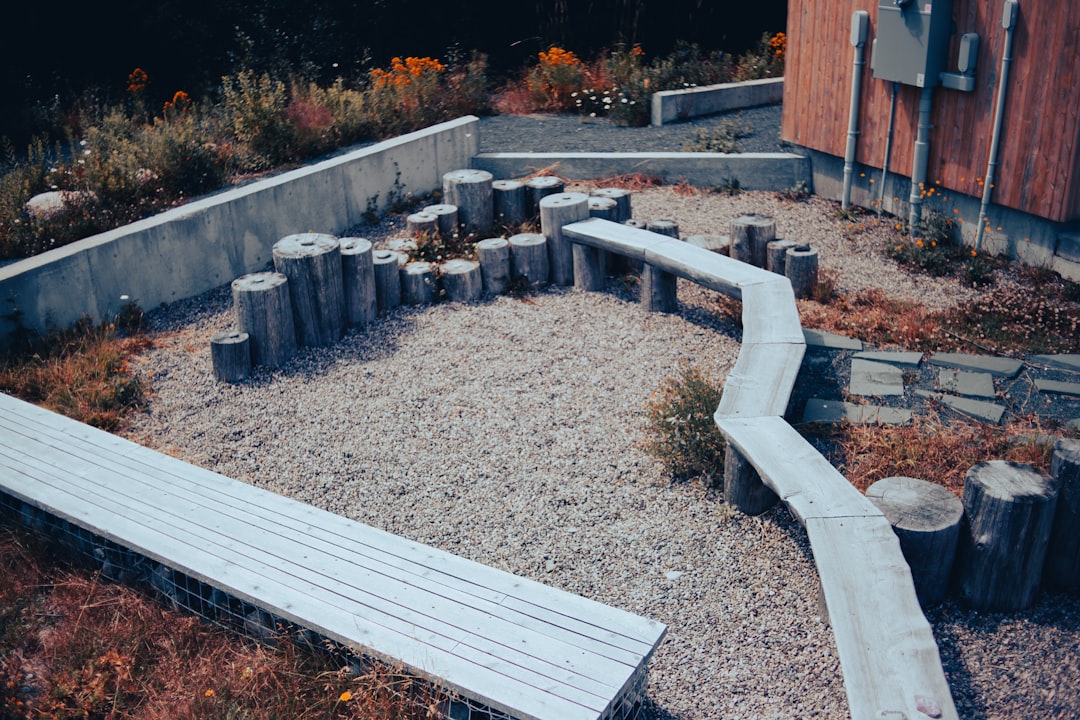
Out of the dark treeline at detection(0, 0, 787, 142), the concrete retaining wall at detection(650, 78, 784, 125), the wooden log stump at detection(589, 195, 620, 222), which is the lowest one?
the wooden log stump at detection(589, 195, 620, 222)

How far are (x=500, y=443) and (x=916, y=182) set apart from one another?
4.55 meters

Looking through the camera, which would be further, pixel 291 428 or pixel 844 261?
pixel 844 261

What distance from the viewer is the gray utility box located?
743 centimetres

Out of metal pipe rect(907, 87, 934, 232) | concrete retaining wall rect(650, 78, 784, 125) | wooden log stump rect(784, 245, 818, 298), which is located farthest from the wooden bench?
concrete retaining wall rect(650, 78, 784, 125)

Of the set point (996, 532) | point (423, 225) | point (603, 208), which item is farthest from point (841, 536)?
point (423, 225)

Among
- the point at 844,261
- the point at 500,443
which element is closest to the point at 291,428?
the point at 500,443

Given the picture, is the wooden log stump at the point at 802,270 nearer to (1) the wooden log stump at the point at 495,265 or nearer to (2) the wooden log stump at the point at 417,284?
(1) the wooden log stump at the point at 495,265

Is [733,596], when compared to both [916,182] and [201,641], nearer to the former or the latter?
[201,641]

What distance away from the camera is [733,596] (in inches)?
164

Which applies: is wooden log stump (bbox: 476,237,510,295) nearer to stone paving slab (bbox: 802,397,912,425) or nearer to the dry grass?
stone paving slab (bbox: 802,397,912,425)

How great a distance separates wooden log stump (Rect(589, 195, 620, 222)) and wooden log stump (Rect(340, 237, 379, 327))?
1.91 m

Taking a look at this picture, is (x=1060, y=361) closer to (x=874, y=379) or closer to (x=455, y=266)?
(x=874, y=379)

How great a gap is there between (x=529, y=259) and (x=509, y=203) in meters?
1.06

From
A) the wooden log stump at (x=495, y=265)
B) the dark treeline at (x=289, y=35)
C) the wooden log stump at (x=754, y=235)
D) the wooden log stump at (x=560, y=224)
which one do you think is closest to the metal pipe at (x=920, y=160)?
the wooden log stump at (x=754, y=235)
